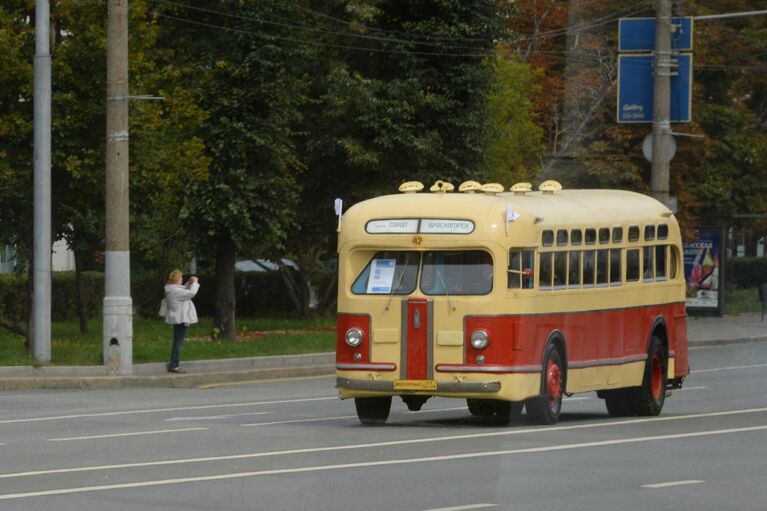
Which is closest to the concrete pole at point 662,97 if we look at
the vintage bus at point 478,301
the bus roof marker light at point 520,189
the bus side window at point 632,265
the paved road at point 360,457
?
the paved road at point 360,457

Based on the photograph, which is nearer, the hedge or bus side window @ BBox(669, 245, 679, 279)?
bus side window @ BBox(669, 245, 679, 279)

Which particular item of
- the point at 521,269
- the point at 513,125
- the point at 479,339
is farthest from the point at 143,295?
the point at 479,339

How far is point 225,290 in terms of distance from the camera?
3741 centimetres

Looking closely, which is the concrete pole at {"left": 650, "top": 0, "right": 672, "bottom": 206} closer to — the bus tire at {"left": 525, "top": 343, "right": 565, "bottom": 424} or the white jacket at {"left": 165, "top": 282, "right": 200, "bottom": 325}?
the white jacket at {"left": 165, "top": 282, "right": 200, "bottom": 325}

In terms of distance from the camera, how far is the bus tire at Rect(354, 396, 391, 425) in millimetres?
19766

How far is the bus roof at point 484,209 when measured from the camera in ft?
62.5

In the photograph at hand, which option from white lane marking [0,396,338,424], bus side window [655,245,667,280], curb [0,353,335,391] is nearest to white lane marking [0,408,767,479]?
bus side window [655,245,667,280]

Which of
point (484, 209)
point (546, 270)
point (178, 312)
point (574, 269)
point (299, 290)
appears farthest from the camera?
point (299, 290)

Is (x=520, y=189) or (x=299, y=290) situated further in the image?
(x=299, y=290)

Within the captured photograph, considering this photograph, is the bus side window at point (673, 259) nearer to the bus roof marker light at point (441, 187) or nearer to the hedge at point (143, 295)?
the bus roof marker light at point (441, 187)

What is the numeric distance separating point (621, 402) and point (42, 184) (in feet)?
35.0

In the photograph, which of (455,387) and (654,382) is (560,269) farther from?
(654,382)

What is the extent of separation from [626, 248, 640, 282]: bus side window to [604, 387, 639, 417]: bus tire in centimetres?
134

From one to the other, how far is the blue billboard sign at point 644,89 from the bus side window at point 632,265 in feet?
57.1
